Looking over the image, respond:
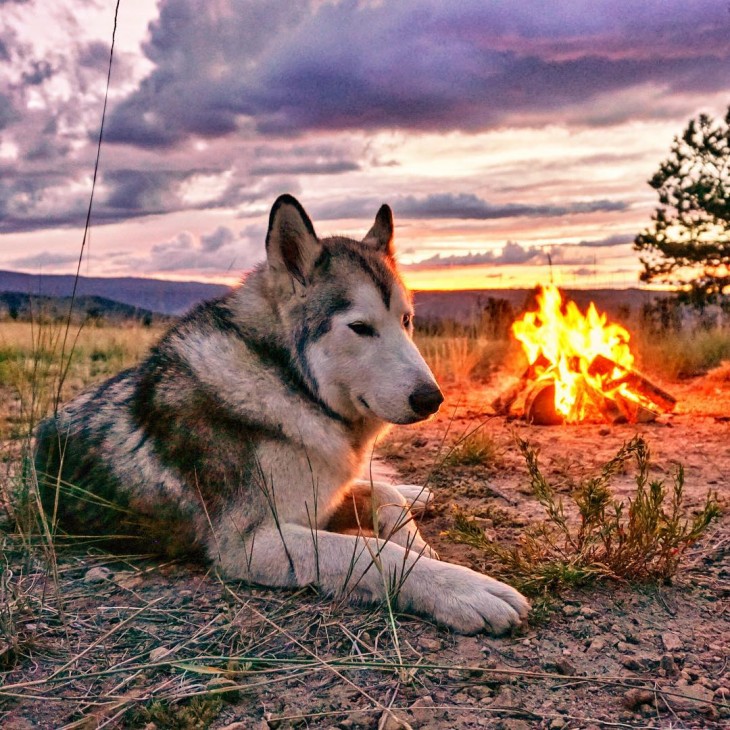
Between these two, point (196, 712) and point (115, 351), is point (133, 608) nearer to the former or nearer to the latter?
point (196, 712)

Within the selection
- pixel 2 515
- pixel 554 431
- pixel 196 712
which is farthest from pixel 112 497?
pixel 554 431

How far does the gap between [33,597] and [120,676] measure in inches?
31.0

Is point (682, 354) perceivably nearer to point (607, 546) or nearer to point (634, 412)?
point (634, 412)

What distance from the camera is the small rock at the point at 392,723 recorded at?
2.29 meters

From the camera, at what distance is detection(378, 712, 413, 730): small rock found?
2.29 metres

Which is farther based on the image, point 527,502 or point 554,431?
point 554,431

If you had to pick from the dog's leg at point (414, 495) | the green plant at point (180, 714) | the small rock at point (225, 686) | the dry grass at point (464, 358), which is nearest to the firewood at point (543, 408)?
the dry grass at point (464, 358)


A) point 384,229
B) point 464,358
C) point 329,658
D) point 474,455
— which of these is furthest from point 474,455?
point 464,358

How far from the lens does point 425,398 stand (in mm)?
3322

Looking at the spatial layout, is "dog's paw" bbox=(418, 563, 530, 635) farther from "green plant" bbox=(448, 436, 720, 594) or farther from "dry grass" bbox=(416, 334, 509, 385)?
"dry grass" bbox=(416, 334, 509, 385)

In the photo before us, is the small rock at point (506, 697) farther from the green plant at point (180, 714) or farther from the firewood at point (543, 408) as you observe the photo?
the firewood at point (543, 408)

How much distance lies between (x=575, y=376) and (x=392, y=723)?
6.07 m

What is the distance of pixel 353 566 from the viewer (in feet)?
10.1

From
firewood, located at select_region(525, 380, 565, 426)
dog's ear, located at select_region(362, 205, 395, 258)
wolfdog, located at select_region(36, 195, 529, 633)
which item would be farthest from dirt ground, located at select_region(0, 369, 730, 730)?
firewood, located at select_region(525, 380, 565, 426)
